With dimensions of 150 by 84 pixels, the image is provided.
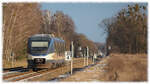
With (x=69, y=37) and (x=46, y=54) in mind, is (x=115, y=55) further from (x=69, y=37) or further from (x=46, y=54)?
(x=69, y=37)

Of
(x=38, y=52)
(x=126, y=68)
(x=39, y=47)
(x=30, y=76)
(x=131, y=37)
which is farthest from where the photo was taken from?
(x=39, y=47)

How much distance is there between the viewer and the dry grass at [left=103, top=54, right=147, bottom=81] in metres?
17.1

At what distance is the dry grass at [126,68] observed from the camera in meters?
17.1

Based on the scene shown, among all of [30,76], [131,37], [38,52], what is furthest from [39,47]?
[131,37]

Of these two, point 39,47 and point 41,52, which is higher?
point 39,47

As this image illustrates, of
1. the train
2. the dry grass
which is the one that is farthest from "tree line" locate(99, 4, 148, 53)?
the train

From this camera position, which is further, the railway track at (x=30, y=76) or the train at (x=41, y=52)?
the train at (x=41, y=52)

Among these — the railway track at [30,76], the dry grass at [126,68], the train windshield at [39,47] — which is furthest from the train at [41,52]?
the dry grass at [126,68]

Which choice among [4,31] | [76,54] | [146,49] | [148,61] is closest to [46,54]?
[146,49]

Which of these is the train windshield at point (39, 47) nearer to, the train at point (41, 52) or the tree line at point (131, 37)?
the train at point (41, 52)

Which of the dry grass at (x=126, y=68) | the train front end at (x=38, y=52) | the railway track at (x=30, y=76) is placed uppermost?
the train front end at (x=38, y=52)

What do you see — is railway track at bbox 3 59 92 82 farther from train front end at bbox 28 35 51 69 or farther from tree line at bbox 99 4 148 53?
tree line at bbox 99 4 148 53

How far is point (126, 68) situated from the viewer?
58.2ft

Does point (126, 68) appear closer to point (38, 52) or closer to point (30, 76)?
point (30, 76)
